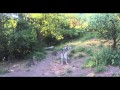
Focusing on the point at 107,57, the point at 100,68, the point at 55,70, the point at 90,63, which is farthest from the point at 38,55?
the point at 107,57

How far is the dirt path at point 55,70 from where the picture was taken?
7551 millimetres

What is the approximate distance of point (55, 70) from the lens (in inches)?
299

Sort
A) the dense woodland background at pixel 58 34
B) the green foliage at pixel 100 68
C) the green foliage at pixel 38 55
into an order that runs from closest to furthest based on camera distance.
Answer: the green foliage at pixel 100 68 → the dense woodland background at pixel 58 34 → the green foliage at pixel 38 55

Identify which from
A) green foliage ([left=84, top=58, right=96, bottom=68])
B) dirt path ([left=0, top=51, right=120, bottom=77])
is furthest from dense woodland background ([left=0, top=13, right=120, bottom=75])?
dirt path ([left=0, top=51, right=120, bottom=77])

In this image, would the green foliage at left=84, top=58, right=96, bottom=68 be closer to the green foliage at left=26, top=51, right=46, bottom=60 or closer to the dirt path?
the dirt path

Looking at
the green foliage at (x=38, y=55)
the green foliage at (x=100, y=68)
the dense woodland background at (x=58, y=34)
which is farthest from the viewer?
the green foliage at (x=38, y=55)

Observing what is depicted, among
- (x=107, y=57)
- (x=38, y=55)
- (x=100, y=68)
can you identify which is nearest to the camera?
(x=100, y=68)

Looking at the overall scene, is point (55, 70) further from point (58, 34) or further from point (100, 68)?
point (100, 68)

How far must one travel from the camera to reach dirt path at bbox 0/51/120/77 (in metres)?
7.55

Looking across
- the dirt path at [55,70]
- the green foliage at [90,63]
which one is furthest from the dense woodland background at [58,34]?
the dirt path at [55,70]

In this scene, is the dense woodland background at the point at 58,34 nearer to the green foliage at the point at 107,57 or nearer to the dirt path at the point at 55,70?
the green foliage at the point at 107,57
